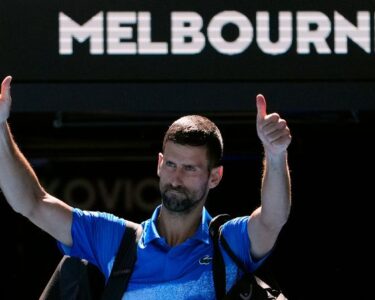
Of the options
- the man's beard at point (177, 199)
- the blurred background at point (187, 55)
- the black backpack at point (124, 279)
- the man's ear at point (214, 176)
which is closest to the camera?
the black backpack at point (124, 279)

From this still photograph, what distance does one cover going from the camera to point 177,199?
3.61 meters

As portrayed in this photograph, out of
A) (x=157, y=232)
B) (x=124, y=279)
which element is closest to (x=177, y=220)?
(x=157, y=232)

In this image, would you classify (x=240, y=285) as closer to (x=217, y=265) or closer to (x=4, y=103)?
(x=217, y=265)

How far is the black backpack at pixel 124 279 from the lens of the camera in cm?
349

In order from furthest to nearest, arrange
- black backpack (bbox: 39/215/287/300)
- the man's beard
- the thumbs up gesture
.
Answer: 1. the man's beard
2. black backpack (bbox: 39/215/287/300)
3. the thumbs up gesture

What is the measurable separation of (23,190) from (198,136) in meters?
0.64

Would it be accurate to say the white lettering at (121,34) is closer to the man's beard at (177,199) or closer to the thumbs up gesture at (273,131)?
the man's beard at (177,199)

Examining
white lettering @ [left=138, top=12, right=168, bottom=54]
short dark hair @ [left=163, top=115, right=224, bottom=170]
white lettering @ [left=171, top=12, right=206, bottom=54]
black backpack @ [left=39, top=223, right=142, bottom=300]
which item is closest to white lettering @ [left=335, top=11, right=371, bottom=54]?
white lettering @ [left=171, top=12, right=206, bottom=54]

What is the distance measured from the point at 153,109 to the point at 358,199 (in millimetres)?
2249

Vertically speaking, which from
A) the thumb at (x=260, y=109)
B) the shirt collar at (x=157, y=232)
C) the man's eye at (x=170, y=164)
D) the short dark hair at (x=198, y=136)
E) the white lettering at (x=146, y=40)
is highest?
the white lettering at (x=146, y=40)

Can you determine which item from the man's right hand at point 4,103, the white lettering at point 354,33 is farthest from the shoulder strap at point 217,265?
the white lettering at point 354,33

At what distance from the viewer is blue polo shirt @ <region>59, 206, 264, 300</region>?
3547mm

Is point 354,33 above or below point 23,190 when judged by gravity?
above

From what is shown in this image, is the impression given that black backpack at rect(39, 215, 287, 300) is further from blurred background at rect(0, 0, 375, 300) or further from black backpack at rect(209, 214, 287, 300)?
blurred background at rect(0, 0, 375, 300)
